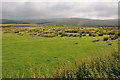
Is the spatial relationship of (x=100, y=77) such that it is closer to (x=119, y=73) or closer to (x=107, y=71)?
(x=107, y=71)

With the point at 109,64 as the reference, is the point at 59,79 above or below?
below

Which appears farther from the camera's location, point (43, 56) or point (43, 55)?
point (43, 55)

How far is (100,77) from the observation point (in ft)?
21.3

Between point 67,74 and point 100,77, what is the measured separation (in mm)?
1457

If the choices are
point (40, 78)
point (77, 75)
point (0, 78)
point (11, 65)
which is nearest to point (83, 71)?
point (77, 75)

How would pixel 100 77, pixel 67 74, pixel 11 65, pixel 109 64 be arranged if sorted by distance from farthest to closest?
pixel 11 65 → pixel 109 64 → pixel 67 74 → pixel 100 77

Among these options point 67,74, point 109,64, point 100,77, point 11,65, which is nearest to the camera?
point 100,77

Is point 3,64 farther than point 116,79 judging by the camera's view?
Yes

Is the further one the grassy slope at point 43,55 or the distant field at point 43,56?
the grassy slope at point 43,55

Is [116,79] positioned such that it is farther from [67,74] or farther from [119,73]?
[67,74]

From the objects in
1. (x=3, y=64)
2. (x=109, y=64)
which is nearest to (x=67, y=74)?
(x=109, y=64)

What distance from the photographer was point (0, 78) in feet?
23.1

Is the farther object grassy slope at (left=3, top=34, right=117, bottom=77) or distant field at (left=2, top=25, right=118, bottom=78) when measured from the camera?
grassy slope at (left=3, top=34, right=117, bottom=77)

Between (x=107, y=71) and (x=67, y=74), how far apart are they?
1.84 metres
